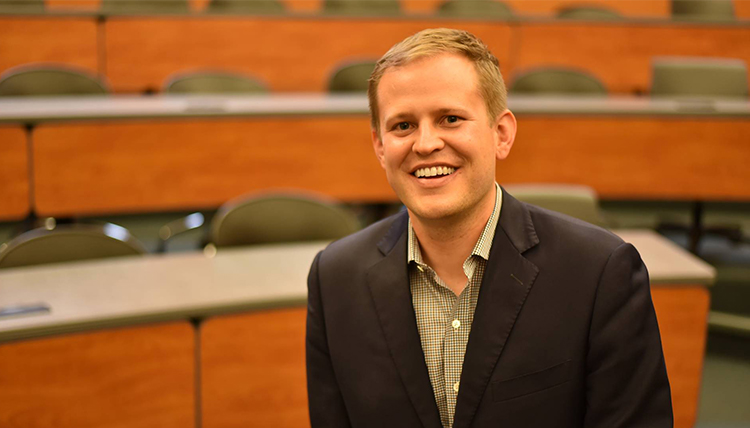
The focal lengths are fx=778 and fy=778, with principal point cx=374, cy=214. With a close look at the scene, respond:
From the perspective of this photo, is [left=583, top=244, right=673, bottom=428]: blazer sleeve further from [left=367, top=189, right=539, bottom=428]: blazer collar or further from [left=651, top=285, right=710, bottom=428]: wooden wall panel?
[left=651, top=285, right=710, bottom=428]: wooden wall panel

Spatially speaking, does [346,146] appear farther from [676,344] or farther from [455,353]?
[455,353]

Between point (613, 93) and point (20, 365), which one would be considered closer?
point (20, 365)

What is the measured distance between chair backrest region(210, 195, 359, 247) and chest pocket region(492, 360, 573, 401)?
153cm

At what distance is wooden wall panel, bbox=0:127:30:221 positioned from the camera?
3457 mm

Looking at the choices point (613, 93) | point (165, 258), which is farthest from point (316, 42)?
point (165, 258)

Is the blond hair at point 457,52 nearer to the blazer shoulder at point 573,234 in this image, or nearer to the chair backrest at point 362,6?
the blazer shoulder at point 573,234

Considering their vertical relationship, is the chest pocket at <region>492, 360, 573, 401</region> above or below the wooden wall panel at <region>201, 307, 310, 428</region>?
above

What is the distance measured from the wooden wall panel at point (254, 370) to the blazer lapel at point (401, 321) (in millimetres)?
840

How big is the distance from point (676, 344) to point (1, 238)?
3326 millimetres

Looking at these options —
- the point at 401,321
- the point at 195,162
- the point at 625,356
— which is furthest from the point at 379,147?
the point at 195,162

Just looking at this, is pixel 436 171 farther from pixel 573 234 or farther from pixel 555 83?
pixel 555 83

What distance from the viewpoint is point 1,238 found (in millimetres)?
4039

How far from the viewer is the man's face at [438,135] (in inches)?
47.9

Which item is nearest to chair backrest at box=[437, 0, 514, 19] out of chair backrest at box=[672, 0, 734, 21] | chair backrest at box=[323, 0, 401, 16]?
chair backrest at box=[323, 0, 401, 16]
